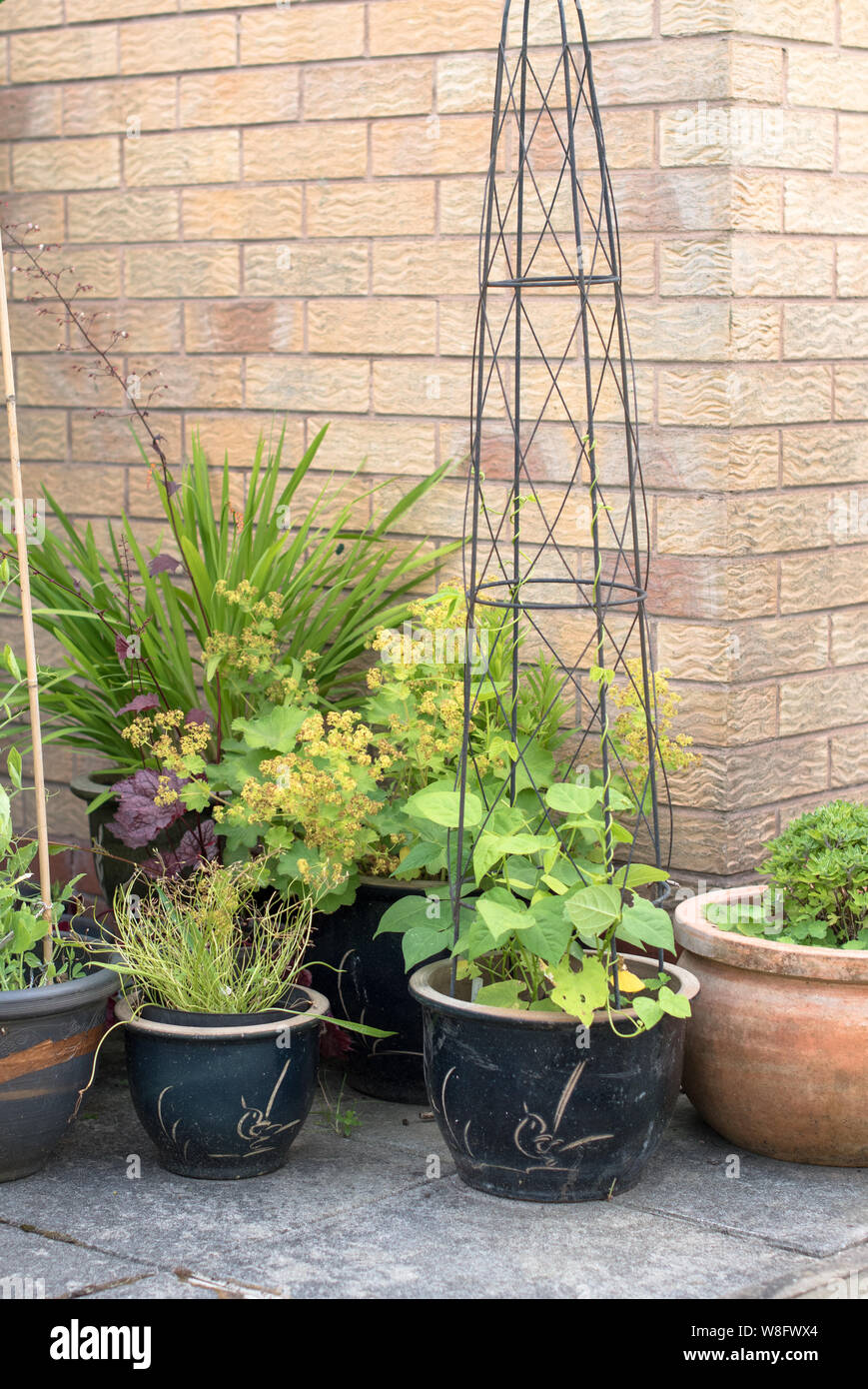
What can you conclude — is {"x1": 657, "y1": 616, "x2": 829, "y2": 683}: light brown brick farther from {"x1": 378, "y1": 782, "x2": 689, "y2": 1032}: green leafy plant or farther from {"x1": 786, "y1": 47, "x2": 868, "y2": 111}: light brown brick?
{"x1": 786, "y1": 47, "x2": 868, "y2": 111}: light brown brick

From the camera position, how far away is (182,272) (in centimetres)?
470

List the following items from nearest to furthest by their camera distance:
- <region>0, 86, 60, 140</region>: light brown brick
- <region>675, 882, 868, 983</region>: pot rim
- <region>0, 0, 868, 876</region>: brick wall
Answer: <region>675, 882, 868, 983</region>: pot rim
<region>0, 0, 868, 876</region>: brick wall
<region>0, 86, 60, 140</region>: light brown brick

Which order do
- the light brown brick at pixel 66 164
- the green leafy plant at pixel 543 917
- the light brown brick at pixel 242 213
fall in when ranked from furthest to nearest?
the light brown brick at pixel 66 164
the light brown brick at pixel 242 213
the green leafy plant at pixel 543 917

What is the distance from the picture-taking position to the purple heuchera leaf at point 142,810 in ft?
12.4

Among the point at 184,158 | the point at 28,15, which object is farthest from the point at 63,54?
the point at 184,158

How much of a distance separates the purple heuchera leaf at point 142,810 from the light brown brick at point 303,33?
6.57ft

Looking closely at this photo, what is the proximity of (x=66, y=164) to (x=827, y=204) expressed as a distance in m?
2.29

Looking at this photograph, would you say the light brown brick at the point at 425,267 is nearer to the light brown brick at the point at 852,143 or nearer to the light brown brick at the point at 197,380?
the light brown brick at the point at 197,380

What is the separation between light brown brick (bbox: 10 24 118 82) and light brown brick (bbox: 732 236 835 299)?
2077 millimetres

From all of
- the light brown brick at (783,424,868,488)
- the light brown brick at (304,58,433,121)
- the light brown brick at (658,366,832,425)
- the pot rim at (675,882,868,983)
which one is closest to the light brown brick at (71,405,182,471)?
the light brown brick at (304,58,433,121)

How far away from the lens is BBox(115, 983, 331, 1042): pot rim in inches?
130

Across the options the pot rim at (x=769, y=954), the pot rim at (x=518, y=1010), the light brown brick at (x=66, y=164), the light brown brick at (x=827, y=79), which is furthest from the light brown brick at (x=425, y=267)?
the pot rim at (x=518, y=1010)

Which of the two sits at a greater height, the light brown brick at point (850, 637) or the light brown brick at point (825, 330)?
the light brown brick at point (825, 330)

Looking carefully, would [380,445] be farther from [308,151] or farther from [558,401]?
[308,151]
